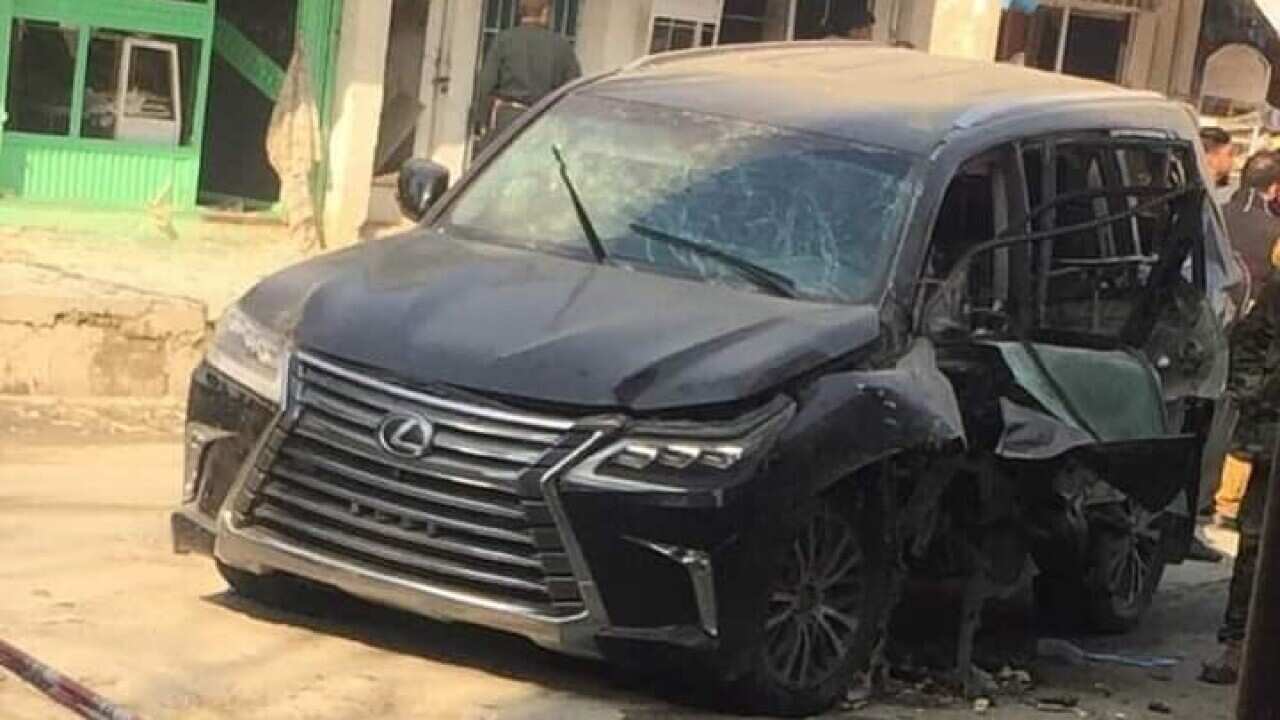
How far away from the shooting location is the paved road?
6.10 m

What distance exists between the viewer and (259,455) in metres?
6.53

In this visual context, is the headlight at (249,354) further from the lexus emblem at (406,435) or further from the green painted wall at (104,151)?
the green painted wall at (104,151)

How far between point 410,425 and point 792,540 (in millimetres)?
1089

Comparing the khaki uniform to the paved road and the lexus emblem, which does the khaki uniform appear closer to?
the paved road

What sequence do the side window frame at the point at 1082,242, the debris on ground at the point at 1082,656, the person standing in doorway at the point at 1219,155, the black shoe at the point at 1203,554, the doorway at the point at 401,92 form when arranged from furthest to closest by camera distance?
the doorway at the point at 401,92 < the person standing in doorway at the point at 1219,155 < the black shoe at the point at 1203,554 < the debris on ground at the point at 1082,656 < the side window frame at the point at 1082,242

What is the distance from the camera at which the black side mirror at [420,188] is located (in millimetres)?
7750

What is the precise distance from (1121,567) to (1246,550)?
0.97m

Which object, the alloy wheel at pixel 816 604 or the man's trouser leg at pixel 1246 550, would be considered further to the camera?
the man's trouser leg at pixel 1246 550

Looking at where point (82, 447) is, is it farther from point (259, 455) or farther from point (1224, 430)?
point (1224, 430)

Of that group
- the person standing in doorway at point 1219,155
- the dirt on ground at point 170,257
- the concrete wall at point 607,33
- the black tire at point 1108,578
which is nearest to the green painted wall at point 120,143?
the dirt on ground at point 170,257

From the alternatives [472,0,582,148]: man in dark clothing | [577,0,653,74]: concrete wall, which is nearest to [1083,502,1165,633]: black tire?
[472,0,582,148]: man in dark clothing

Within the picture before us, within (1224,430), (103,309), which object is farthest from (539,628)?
(103,309)

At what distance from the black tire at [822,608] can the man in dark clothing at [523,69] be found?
6120 millimetres

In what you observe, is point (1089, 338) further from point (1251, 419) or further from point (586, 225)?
point (586, 225)
